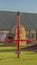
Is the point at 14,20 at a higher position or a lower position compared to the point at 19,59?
higher

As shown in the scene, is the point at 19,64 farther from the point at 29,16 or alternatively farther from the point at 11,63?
the point at 29,16

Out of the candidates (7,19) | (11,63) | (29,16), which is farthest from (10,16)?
(11,63)

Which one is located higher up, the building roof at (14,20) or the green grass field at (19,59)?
the building roof at (14,20)

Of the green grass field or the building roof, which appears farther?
the building roof

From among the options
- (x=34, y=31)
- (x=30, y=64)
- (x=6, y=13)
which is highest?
(x=6, y=13)

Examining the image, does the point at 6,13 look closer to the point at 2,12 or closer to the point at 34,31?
the point at 2,12

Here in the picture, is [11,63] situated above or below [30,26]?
below

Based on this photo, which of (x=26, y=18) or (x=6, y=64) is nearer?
(x=6, y=64)

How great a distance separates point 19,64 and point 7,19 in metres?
37.7

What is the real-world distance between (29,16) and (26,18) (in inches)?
32.2

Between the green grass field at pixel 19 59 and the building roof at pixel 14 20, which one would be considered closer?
the green grass field at pixel 19 59

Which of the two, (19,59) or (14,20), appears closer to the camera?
(19,59)

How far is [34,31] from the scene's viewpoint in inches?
1935

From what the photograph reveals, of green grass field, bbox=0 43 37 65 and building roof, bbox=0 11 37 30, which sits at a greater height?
building roof, bbox=0 11 37 30
